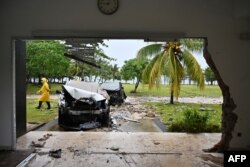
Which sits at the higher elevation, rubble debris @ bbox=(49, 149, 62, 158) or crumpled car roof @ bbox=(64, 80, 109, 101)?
crumpled car roof @ bbox=(64, 80, 109, 101)

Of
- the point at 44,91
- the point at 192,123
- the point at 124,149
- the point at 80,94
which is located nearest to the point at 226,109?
the point at 124,149

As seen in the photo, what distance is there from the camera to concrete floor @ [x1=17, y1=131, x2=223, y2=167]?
5238mm

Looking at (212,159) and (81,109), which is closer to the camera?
(212,159)

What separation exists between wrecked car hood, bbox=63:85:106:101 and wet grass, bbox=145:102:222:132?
7.16 ft

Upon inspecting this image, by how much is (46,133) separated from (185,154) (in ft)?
11.5

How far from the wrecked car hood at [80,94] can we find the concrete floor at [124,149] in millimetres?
1204

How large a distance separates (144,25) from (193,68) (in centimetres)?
417

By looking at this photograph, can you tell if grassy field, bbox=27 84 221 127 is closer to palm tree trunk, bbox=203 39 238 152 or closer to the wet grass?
the wet grass

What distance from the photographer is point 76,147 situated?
6305 mm

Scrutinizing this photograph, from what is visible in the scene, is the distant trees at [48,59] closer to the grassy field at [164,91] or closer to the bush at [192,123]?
the grassy field at [164,91]

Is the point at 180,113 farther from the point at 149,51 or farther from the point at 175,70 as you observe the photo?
the point at 149,51

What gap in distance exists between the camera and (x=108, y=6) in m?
5.60

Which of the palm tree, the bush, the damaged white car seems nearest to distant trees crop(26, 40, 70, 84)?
the damaged white car

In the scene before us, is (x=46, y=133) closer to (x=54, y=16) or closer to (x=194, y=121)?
(x=54, y=16)
